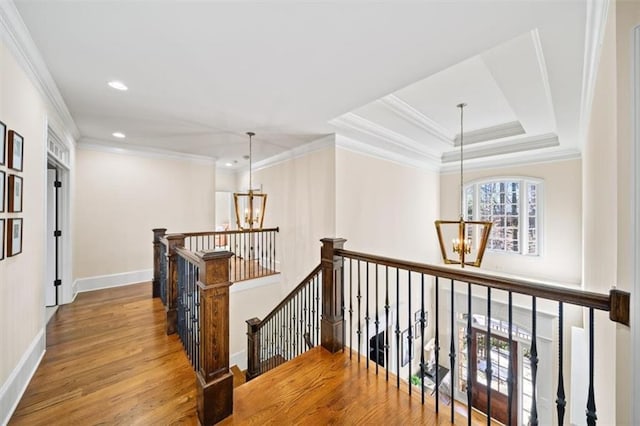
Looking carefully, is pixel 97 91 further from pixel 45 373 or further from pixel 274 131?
pixel 45 373

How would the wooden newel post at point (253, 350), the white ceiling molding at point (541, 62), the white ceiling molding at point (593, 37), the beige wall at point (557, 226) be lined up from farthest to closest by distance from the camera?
the beige wall at point (557, 226) < the wooden newel post at point (253, 350) < the white ceiling molding at point (541, 62) < the white ceiling molding at point (593, 37)

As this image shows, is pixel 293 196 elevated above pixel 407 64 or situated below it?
below

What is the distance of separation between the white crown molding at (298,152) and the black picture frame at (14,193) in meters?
3.56

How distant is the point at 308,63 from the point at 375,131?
2.30m

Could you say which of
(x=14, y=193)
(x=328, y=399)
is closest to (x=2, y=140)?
(x=14, y=193)

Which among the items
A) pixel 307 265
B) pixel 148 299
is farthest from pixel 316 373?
pixel 148 299

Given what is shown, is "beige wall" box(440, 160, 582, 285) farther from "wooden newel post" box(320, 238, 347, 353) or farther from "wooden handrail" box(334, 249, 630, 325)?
"wooden newel post" box(320, 238, 347, 353)

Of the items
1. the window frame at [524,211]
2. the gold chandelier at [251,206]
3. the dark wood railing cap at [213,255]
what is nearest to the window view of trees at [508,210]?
the window frame at [524,211]

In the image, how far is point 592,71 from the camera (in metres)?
2.08

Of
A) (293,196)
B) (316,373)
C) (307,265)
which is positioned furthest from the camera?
(293,196)

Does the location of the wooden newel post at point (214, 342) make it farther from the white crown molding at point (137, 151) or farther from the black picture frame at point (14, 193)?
the white crown molding at point (137, 151)

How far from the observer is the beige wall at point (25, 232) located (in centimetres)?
182

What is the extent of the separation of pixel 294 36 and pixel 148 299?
14.2 feet

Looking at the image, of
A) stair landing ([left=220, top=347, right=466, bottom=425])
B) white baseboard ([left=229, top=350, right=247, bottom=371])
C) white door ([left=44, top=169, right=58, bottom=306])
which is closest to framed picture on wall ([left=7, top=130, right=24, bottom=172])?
white door ([left=44, top=169, right=58, bottom=306])
